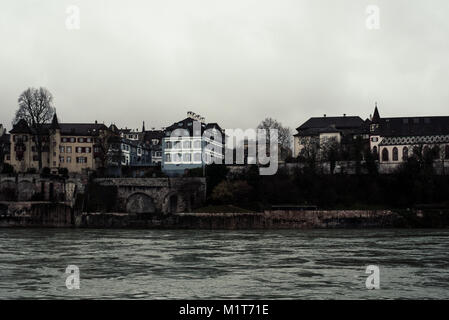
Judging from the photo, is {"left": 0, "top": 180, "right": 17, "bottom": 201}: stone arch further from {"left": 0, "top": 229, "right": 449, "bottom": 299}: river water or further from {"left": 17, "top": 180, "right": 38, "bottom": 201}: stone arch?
{"left": 0, "top": 229, "right": 449, "bottom": 299}: river water

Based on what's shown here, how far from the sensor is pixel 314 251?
35.3m

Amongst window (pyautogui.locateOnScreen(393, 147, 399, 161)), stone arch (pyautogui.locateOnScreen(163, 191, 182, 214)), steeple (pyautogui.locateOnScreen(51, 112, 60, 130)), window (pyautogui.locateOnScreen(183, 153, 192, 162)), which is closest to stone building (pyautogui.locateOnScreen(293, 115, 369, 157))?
window (pyautogui.locateOnScreen(393, 147, 399, 161))

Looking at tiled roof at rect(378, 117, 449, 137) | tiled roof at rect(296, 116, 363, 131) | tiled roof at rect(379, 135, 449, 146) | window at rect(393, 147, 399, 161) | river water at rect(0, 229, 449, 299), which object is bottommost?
river water at rect(0, 229, 449, 299)

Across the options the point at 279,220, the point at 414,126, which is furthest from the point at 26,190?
the point at 414,126

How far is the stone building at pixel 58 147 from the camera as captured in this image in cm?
8544

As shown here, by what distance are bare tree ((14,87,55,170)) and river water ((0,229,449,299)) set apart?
1645 inches

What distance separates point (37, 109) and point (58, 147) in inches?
354

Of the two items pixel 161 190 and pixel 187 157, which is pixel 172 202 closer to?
pixel 161 190

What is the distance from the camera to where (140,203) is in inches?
2938

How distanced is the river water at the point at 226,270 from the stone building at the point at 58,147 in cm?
4663

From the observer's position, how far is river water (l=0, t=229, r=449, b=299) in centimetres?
2059

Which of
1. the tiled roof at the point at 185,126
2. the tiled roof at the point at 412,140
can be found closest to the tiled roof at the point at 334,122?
the tiled roof at the point at 412,140

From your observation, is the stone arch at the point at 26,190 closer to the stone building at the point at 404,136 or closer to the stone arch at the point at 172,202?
the stone arch at the point at 172,202
